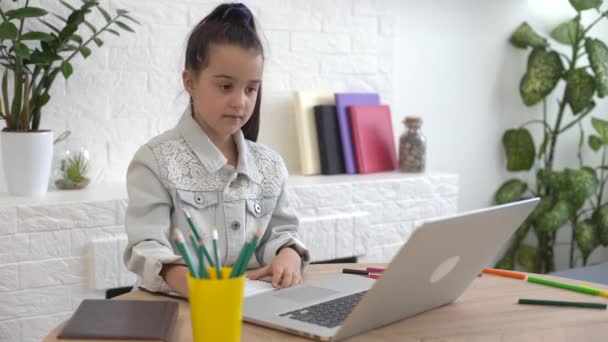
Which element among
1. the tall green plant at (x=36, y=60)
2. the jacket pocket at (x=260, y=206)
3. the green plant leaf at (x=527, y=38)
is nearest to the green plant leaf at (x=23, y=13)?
the tall green plant at (x=36, y=60)

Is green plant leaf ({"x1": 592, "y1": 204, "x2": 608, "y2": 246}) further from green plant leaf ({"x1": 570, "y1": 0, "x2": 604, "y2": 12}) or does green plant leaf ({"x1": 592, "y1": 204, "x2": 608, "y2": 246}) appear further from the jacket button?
the jacket button

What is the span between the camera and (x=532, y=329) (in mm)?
1164

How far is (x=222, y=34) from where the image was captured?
5.08 ft

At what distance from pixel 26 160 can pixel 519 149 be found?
7.09 ft

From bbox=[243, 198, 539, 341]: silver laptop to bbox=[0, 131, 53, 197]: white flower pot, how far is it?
1253 mm

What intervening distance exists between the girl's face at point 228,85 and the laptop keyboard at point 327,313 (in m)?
0.44

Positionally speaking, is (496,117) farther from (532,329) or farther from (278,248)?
(532,329)

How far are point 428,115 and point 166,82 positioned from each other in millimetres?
1202

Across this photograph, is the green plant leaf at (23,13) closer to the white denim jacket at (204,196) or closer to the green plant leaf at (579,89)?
the white denim jacket at (204,196)

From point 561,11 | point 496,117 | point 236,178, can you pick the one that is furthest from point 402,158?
point 236,178

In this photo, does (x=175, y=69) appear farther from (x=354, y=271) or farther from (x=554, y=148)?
(x=554, y=148)

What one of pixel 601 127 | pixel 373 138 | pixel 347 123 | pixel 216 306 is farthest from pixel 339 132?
pixel 216 306

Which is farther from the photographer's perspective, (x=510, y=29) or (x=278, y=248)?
(x=510, y=29)

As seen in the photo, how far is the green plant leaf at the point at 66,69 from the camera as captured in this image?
229cm
